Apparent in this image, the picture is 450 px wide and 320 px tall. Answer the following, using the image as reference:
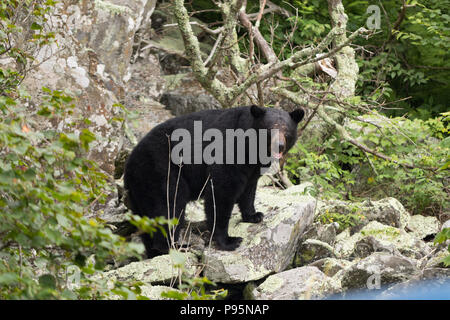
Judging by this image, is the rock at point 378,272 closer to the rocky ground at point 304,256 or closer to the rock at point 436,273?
the rocky ground at point 304,256

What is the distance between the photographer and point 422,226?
24.6 feet

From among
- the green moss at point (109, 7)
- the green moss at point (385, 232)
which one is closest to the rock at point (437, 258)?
the green moss at point (385, 232)

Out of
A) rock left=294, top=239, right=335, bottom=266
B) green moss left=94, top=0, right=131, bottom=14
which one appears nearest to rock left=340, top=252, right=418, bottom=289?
rock left=294, top=239, right=335, bottom=266

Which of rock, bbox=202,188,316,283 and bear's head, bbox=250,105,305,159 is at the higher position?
bear's head, bbox=250,105,305,159

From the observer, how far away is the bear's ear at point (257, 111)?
5.54m

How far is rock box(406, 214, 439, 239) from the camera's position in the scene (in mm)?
7250

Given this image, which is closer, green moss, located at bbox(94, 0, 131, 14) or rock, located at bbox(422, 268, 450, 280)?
rock, located at bbox(422, 268, 450, 280)

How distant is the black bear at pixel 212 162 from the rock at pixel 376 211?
1486 mm

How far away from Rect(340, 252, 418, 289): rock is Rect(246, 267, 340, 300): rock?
0.16 metres

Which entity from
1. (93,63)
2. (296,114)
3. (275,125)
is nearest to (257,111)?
(275,125)

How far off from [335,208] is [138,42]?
16.4 ft

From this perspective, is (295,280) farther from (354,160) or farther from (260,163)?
(354,160)

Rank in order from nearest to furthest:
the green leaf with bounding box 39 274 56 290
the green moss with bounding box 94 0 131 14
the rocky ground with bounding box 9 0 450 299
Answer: the green leaf with bounding box 39 274 56 290 → the rocky ground with bounding box 9 0 450 299 → the green moss with bounding box 94 0 131 14

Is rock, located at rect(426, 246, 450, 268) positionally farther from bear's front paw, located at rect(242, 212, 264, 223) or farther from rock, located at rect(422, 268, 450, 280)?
bear's front paw, located at rect(242, 212, 264, 223)
